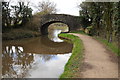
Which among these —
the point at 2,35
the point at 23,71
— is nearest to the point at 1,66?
the point at 23,71

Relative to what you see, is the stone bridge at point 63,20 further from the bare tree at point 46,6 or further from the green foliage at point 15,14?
the bare tree at point 46,6

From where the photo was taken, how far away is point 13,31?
67.0ft

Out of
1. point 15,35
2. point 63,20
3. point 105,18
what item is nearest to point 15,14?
point 15,35

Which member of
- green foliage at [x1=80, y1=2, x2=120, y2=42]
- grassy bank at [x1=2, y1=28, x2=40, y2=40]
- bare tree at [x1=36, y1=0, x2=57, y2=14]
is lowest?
grassy bank at [x1=2, y1=28, x2=40, y2=40]

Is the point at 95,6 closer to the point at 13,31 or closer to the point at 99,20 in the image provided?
the point at 99,20

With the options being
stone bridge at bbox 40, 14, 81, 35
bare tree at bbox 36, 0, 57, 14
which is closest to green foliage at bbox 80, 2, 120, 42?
stone bridge at bbox 40, 14, 81, 35

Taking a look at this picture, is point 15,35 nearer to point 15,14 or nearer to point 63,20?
point 15,14

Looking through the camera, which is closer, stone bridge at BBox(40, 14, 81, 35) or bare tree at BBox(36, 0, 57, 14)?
stone bridge at BBox(40, 14, 81, 35)

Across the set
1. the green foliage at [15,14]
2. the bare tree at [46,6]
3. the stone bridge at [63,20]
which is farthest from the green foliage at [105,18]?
the bare tree at [46,6]

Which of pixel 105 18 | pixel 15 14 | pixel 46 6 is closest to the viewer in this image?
pixel 105 18

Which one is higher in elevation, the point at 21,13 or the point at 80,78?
the point at 21,13

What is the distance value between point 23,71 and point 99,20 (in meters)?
10.5

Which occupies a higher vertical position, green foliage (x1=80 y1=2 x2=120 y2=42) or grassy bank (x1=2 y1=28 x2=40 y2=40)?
green foliage (x1=80 y1=2 x2=120 y2=42)

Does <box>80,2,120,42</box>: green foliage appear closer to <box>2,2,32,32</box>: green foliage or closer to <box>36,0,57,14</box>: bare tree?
<box>2,2,32,32</box>: green foliage
